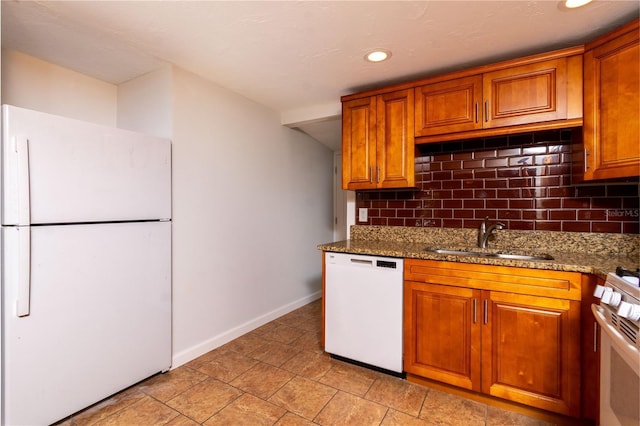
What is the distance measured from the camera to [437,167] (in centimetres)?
253

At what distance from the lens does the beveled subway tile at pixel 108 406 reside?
1.69 metres

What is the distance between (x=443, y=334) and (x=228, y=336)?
1.82 m

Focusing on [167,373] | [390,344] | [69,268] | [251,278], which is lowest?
[167,373]

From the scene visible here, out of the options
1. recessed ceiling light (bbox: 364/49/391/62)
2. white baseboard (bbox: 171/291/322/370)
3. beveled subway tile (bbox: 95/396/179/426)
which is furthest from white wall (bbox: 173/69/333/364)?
recessed ceiling light (bbox: 364/49/391/62)

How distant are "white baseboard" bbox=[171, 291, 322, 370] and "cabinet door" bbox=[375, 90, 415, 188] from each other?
1.82 metres

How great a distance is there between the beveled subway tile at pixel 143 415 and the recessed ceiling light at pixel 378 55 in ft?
8.30

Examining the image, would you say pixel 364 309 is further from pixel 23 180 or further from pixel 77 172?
pixel 23 180

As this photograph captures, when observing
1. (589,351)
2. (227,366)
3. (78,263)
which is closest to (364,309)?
(227,366)

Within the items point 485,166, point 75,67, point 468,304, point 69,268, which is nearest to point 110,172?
point 69,268

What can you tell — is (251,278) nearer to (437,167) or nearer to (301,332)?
(301,332)

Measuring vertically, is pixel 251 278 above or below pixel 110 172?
below

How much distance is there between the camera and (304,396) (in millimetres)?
1920

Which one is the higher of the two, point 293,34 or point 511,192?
point 293,34

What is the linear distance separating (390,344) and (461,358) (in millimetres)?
448
